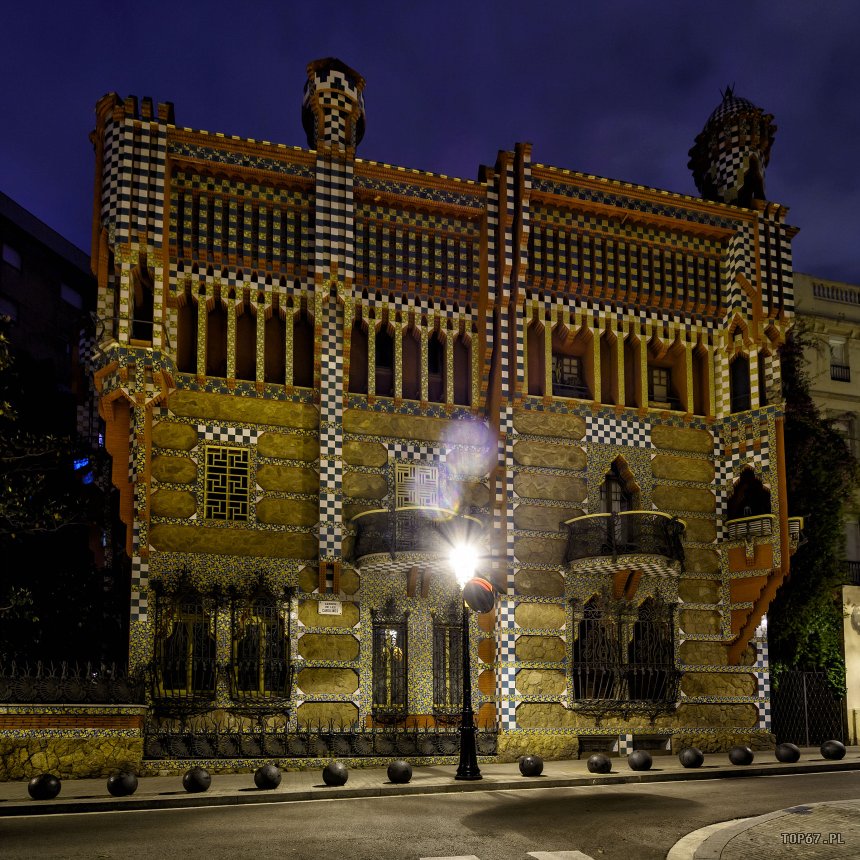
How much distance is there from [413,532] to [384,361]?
16.9 feet

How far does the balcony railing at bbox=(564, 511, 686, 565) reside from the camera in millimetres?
23172

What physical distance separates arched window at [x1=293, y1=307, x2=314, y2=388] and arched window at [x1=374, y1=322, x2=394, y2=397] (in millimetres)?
1514

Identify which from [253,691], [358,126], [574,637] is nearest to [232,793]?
[253,691]

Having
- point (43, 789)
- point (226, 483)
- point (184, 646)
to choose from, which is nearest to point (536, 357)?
point (226, 483)

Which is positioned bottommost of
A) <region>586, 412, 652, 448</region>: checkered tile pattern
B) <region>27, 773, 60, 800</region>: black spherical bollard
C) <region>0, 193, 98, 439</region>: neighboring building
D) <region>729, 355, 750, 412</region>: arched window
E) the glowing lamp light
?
<region>27, 773, 60, 800</region>: black spherical bollard

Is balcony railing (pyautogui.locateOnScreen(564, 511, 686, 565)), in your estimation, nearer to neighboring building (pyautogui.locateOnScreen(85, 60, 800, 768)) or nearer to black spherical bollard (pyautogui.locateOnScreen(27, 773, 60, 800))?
neighboring building (pyautogui.locateOnScreen(85, 60, 800, 768))

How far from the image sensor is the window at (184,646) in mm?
21469

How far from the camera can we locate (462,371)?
83.8 ft

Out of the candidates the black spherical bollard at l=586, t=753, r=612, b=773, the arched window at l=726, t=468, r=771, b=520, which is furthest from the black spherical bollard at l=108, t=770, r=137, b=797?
the arched window at l=726, t=468, r=771, b=520

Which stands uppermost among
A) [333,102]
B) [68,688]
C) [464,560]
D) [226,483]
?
[333,102]

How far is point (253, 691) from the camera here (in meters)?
22.0

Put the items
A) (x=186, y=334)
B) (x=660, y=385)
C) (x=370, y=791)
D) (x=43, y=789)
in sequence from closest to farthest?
(x=43, y=789) → (x=370, y=791) → (x=186, y=334) → (x=660, y=385)

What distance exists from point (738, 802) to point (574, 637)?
8.75 m

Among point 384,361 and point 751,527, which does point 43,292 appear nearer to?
point 384,361
